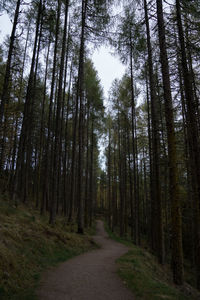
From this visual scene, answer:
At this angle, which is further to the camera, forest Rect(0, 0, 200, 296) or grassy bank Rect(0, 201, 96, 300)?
forest Rect(0, 0, 200, 296)

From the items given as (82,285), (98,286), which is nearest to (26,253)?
(82,285)

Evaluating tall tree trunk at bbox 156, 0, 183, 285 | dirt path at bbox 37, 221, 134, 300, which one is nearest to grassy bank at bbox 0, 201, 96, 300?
dirt path at bbox 37, 221, 134, 300

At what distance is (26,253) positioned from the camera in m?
5.32

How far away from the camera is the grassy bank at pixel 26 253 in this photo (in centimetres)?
353

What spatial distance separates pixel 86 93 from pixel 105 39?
6.39 meters

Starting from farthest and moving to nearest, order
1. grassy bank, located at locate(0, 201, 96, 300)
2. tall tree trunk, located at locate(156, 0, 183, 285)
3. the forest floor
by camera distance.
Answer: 1. tall tree trunk, located at locate(156, 0, 183, 285)
2. the forest floor
3. grassy bank, located at locate(0, 201, 96, 300)

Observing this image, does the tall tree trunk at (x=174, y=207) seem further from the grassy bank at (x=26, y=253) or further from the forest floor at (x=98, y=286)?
the grassy bank at (x=26, y=253)

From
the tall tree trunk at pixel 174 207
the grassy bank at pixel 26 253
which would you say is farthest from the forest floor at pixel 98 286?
the tall tree trunk at pixel 174 207

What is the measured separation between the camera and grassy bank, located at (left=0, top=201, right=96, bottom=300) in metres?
3.53

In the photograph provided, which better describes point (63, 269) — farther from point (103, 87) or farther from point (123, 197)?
point (103, 87)

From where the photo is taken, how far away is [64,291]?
380cm

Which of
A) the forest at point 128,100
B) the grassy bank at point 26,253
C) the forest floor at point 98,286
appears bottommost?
the forest floor at point 98,286

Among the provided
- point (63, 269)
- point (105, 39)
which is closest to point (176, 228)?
point (63, 269)

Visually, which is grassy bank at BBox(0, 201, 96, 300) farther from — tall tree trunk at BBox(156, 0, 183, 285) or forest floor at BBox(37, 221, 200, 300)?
tall tree trunk at BBox(156, 0, 183, 285)
